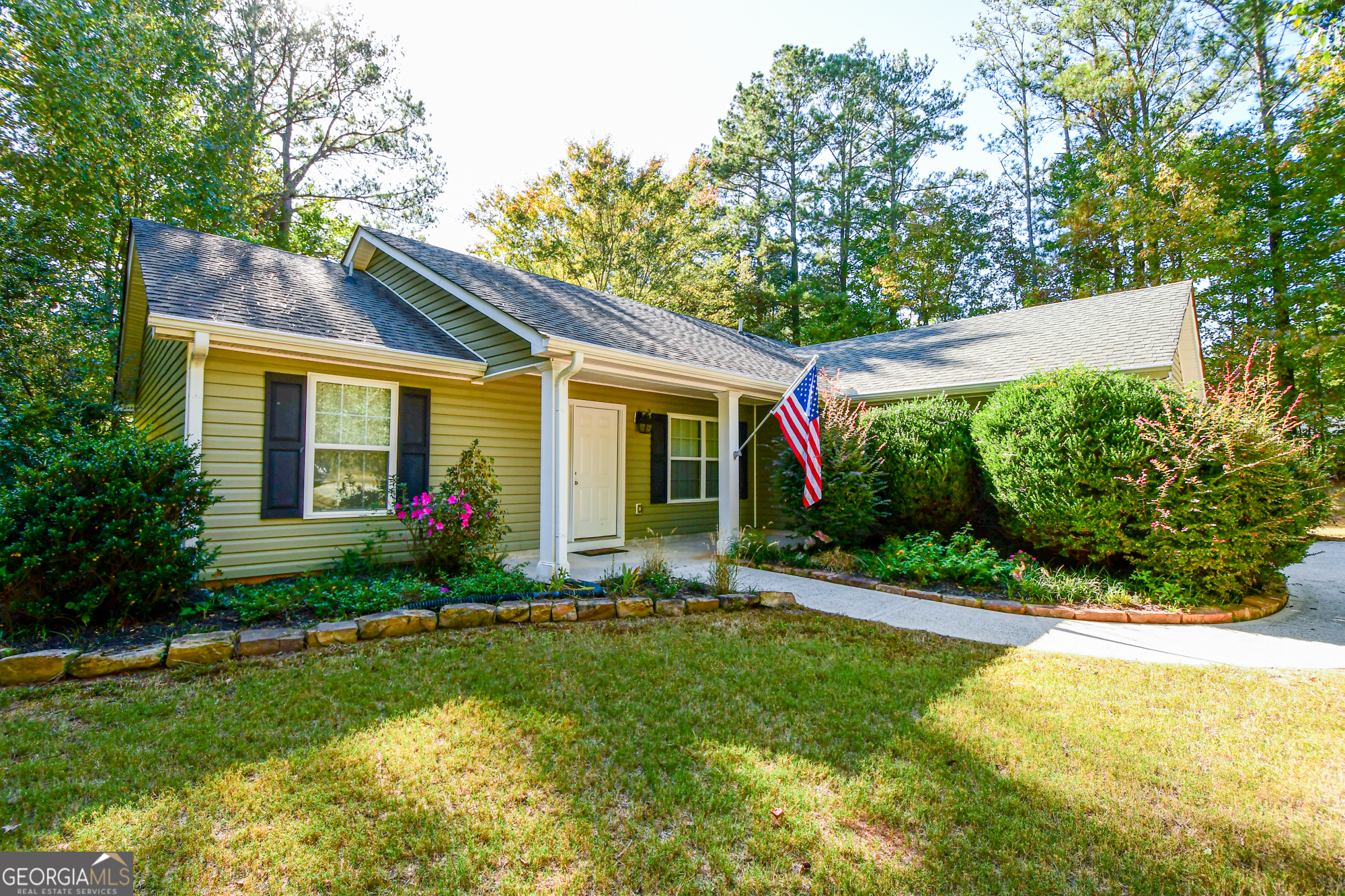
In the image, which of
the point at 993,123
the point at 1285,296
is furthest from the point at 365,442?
the point at 993,123

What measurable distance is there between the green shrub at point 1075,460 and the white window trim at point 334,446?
21.4 ft

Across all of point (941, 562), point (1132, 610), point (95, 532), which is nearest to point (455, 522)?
point (95, 532)

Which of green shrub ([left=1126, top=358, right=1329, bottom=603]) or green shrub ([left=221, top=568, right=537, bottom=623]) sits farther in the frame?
green shrub ([left=1126, top=358, right=1329, bottom=603])

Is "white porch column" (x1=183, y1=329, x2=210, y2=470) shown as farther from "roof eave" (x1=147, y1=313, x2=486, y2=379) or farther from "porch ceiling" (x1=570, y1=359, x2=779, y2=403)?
"porch ceiling" (x1=570, y1=359, x2=779, y2=403)

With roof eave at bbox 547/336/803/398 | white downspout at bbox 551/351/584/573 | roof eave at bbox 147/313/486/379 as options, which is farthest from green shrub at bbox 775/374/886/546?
roof eave at bbox 147/313/486/379

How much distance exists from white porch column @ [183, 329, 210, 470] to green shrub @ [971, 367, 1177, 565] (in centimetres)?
775

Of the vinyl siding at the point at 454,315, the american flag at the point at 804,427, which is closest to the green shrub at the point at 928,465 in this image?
the american flag at the point at 804,427

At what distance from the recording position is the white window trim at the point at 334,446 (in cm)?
596

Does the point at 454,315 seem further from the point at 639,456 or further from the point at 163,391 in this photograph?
the point at 163,391

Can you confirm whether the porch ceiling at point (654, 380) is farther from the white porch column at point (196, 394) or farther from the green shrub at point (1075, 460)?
the white porch column at point (196, 394)

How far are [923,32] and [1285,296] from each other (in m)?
12.3

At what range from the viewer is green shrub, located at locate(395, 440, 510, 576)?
593 cm

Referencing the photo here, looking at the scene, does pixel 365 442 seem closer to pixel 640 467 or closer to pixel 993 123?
pixel 640 467

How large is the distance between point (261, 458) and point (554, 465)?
2.74 meters
